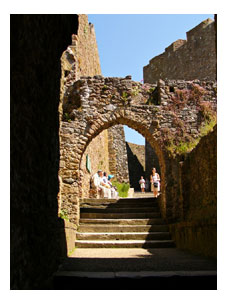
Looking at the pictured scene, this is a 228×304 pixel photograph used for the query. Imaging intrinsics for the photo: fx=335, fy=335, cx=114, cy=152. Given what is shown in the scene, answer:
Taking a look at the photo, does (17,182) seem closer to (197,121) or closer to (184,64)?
(197,121)

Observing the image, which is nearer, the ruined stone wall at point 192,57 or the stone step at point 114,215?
the stone step at point 114,215

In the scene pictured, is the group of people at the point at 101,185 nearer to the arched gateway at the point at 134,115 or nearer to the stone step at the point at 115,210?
the stone step at the point at 115,210

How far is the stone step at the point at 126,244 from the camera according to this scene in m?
7.34

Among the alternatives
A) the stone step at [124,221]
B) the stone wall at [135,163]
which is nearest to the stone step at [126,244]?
the stone step at [124,221]

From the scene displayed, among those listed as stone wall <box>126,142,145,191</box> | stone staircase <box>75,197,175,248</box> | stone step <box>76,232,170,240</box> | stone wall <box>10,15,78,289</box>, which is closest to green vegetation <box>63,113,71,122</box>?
stone staircase <box>75,197,175,248</box>

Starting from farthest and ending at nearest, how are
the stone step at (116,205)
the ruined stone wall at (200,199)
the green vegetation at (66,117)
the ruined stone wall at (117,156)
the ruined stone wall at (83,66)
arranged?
the ruined stone wall at (117,156) < the ruined stone wall at (83,66) < the stone step at (116,205) < the green vegetation at (66,117) < the ruined stone wall at (200,199)

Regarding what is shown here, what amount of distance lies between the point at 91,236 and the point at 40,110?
551 centimetres

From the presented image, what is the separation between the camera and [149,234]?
8.23m

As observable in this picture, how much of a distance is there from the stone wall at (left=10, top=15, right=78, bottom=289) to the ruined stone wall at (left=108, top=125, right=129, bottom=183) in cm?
1542

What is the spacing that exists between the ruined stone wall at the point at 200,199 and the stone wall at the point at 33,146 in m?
2.44

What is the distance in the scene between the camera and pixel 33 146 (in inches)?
110

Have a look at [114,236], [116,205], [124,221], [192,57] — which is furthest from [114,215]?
[192,57]

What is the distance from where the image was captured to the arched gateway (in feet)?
30.2

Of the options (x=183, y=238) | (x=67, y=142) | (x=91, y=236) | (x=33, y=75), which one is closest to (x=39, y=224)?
(x=33, y=75)
